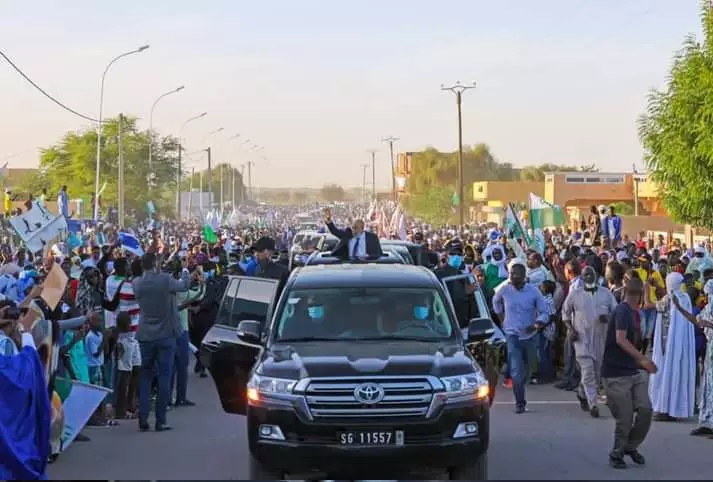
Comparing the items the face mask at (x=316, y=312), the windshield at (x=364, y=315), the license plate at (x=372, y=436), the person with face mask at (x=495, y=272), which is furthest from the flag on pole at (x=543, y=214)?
the license plate at (x=372, y=436)

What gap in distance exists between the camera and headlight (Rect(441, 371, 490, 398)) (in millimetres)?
8438

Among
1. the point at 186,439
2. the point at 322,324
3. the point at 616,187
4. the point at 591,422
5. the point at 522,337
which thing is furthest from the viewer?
the point at 616,187

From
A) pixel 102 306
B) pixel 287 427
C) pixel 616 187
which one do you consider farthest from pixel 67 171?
pixel 287 427

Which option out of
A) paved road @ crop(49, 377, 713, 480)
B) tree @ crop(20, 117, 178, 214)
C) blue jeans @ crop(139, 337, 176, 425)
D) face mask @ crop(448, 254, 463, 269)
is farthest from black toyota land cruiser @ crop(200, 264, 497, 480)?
tree @ crop(20, 117, 178, 214)

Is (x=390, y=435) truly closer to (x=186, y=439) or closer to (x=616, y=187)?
(x=186, y=439)

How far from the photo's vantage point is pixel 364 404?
8.32 m

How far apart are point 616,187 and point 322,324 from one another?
74.2m

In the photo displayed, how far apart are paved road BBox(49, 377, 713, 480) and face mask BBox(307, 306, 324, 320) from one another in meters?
1.47

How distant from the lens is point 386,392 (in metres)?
8.35

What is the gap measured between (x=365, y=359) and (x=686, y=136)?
2271cm

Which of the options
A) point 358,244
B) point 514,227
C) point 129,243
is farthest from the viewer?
point 514,227

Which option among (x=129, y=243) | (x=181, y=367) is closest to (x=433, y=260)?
(x=129, y=243)

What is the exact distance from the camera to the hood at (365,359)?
8438 mm

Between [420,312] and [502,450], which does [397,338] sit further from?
[502,450]
